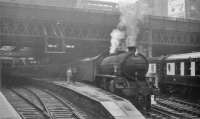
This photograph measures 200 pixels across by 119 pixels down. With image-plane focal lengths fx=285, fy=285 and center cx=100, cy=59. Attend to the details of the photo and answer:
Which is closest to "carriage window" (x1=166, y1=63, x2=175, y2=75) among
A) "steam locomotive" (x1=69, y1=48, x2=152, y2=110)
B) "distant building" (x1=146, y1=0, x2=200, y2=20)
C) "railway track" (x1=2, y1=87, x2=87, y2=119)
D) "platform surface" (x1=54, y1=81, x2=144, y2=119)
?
"steam locomotive" (x1=69, y1=48, x2=152, y2=110)

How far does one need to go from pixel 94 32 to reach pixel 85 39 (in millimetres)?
1742

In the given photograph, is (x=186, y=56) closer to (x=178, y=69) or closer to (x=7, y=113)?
(x=178, y=69)

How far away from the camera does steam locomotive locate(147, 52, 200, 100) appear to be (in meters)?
17.6

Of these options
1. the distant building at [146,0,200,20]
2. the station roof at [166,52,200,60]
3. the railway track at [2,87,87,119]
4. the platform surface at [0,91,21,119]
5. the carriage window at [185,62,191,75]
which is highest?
the distant building at [146,0,200,20]

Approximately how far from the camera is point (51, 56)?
32.1 metres

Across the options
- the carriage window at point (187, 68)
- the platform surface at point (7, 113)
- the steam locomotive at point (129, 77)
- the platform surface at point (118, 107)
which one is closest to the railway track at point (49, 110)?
the platform surface at point (118, 107)

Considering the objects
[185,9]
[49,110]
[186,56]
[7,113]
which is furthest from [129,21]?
[185,9]

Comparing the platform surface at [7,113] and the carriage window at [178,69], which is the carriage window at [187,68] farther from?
the platform surface at [7,113]

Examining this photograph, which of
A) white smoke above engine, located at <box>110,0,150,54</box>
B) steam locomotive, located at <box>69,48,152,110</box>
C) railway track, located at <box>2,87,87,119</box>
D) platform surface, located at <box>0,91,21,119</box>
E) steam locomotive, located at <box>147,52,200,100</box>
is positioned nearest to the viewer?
platform surface, located at <box>0,91,21,119</box>

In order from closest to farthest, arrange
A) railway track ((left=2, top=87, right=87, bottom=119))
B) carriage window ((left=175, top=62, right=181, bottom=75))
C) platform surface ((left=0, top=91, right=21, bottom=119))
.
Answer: platform surface ((left=0, top=91, right=21, bottom=119))
railway track ((left=2, top=87, right=87, bottom=119))
carriage window ((left=175, top=62, right=181, bottom=75))

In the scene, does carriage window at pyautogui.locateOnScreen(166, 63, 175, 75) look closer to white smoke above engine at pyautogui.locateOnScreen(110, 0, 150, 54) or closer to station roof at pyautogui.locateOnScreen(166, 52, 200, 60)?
station roof at pyautogui.locateOnScreen(166, 52, 200, 60)

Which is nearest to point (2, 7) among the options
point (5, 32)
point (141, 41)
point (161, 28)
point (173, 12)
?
point (5, 32)

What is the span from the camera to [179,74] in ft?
63.3

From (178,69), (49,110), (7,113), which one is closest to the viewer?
(7,113)
